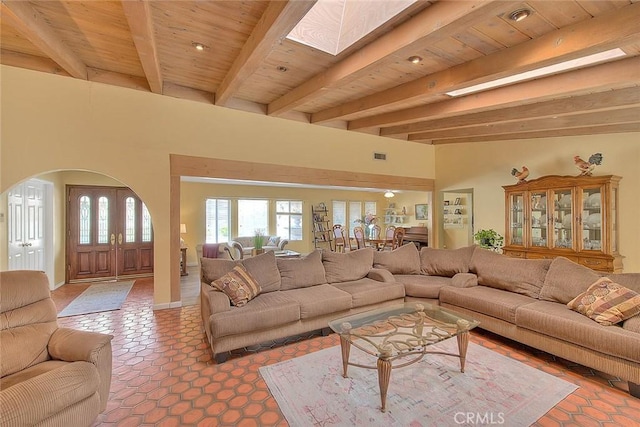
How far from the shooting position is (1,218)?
4.00 meters

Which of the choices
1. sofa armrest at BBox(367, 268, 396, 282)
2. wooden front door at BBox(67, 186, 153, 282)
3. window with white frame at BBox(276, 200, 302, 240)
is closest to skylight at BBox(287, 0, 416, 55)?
sofa armrest at BBox(367, 268, 396, 282)

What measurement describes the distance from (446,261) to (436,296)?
74 cm

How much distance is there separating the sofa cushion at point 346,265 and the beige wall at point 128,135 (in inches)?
83.7

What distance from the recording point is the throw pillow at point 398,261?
15.1 ft

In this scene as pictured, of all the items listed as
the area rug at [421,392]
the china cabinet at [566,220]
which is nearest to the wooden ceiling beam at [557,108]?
the china cabinet at [566,220]

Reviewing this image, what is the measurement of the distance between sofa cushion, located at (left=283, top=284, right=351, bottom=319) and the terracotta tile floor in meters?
0.33

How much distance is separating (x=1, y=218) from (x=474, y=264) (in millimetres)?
6553

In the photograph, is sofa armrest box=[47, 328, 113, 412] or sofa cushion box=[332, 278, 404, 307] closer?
sofa armrest box=[47, 328, 113, 412]

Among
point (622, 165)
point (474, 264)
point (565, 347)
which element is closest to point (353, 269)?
point (474, 264)

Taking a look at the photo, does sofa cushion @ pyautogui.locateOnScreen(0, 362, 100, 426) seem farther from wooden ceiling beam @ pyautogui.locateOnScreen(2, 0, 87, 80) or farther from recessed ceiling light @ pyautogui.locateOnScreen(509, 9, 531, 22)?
recessed ceiling light @ pyautogui.locateOnScreen(509, 9, 531, 22)

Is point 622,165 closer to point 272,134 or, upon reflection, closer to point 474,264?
point 474,264

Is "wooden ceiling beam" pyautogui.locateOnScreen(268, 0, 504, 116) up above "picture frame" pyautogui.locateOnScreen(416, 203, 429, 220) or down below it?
above

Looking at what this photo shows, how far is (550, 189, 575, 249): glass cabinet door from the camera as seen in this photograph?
4586 millimetres

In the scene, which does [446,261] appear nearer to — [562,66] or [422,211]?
[562,66]
